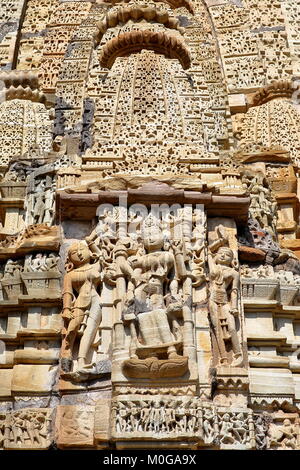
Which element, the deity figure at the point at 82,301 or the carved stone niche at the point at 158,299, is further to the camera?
the deity figure at the point at 82,301

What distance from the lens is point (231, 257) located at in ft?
27.7

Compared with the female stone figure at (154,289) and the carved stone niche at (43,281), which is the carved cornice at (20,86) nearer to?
the carved stone niche at (43,281)

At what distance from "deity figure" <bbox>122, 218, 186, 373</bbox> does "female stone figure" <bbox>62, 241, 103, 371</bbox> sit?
40 cm

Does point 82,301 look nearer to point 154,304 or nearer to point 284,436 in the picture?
point 154,304

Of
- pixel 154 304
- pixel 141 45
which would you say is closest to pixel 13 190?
pixel 154 304

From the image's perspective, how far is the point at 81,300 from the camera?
7973mm

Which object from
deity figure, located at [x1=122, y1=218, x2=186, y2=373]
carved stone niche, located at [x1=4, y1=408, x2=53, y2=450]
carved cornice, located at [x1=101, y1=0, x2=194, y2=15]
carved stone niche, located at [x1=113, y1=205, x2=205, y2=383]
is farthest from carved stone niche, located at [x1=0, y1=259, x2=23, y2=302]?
carved cornice, located at [x1=101, y1=0, x2=194, y2=15]

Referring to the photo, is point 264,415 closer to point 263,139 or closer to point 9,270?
point 9,270

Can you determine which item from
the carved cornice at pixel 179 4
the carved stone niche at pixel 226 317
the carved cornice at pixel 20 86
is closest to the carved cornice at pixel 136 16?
the carved cornice at pixel 179 4

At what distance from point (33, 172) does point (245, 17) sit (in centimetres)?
805

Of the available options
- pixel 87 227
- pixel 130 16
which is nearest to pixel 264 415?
pixel 87 227

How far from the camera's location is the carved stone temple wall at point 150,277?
7.21m

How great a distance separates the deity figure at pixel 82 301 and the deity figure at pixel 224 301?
1.27 m

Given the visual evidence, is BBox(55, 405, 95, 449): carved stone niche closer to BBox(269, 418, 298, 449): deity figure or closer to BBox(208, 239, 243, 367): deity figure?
BBox(208, 239, 243, 367): deity figure
